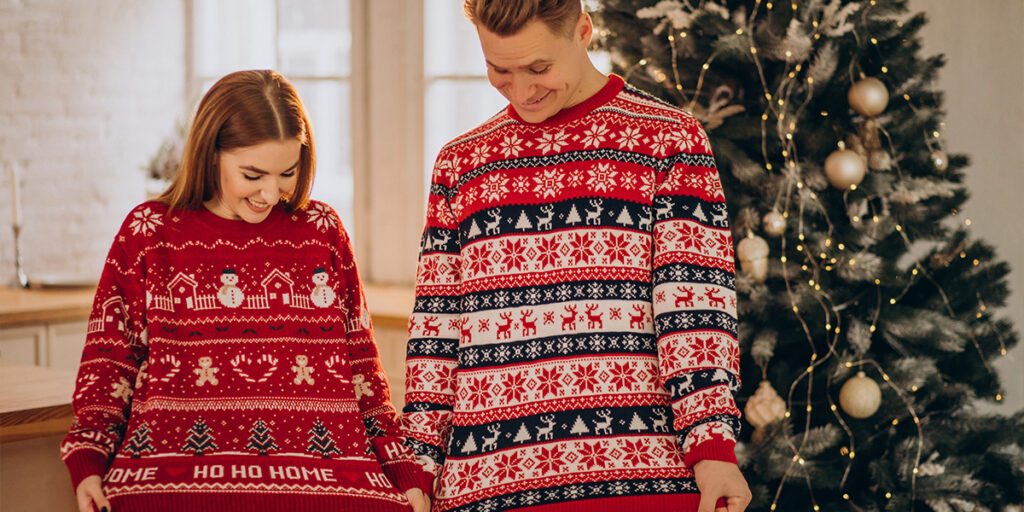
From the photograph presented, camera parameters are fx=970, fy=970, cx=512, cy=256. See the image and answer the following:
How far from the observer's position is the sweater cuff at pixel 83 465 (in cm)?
126

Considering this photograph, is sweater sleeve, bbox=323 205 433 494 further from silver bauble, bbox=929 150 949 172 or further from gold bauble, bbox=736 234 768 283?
silver bauble, bbox=929 150 949 172

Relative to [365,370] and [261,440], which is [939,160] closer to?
[365,370]

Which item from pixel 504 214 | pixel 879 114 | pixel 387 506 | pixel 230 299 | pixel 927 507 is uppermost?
pixel 879 114

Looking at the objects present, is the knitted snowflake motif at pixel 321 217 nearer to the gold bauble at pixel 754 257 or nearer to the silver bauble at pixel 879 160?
the gold bauble at pixel 754 257

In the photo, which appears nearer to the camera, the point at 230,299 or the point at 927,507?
the point at 230,299

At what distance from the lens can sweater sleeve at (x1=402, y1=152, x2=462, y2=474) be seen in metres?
1.40

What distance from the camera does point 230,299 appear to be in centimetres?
141

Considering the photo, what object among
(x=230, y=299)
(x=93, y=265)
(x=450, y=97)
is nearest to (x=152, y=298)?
(x=230, y=299)

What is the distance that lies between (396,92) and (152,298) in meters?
2.56

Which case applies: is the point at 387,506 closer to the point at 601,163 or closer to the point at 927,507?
the point at 601,163

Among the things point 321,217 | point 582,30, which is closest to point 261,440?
point 321,217

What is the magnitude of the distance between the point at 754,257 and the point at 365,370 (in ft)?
3.58

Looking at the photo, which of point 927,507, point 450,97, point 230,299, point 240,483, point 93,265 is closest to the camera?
point 240,483

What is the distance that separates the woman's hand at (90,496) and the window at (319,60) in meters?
2.78
